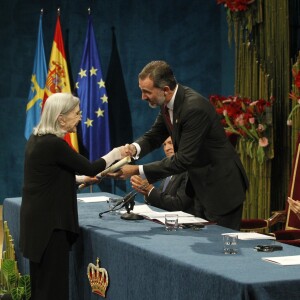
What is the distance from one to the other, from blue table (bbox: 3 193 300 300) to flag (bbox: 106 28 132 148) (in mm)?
4611

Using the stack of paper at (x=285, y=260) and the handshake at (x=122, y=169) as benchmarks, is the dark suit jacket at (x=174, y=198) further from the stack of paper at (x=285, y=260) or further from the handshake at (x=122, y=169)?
the stack of paper at (x=285, y=260)

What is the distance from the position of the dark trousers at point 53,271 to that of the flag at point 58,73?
4.28 metres

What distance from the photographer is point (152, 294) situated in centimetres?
313

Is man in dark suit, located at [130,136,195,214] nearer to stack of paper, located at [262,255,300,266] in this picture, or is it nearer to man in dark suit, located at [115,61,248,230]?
man in dark suit, located at [115,61,248,230]

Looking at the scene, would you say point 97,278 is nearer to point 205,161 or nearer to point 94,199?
point 205,161

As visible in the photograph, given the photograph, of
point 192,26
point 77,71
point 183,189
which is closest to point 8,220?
point 183,189

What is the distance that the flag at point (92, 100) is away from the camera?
8148mm

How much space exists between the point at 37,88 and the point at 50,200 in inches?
180

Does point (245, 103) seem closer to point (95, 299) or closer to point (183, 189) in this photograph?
point (183, 189)

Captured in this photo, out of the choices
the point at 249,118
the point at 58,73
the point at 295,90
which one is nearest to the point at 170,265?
the point at 295,90

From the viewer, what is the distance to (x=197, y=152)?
4000mm

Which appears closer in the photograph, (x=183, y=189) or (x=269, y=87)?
(x=183, y=189)

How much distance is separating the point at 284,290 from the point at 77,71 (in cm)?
651

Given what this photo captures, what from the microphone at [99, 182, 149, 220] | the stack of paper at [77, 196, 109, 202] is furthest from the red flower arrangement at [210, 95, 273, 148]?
the microphone at [99, 182, 149, 220]
